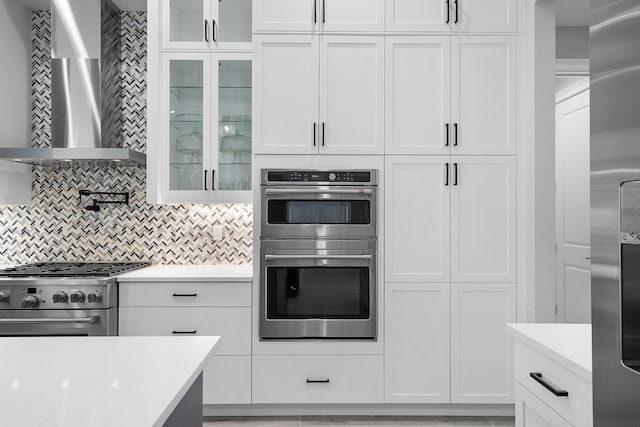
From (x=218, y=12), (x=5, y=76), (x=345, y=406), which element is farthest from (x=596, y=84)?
(x=5, y=76)

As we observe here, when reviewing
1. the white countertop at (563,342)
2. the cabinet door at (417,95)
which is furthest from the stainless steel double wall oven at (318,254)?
the white countertop at (563,342)

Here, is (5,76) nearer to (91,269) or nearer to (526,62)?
(91,269)

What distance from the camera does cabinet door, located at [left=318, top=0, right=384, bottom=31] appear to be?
112 inches

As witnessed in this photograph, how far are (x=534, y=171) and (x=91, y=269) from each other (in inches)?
109

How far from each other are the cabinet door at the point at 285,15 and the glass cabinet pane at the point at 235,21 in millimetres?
205

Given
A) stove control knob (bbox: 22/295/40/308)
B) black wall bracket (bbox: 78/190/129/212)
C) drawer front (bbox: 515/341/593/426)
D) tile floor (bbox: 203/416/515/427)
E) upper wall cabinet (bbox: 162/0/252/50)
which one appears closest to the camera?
drawer front (bbox: 515/341/593/426)

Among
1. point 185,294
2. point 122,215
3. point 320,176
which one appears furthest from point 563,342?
point 122,215

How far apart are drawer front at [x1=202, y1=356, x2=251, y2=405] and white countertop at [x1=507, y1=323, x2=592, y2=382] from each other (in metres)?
1.71

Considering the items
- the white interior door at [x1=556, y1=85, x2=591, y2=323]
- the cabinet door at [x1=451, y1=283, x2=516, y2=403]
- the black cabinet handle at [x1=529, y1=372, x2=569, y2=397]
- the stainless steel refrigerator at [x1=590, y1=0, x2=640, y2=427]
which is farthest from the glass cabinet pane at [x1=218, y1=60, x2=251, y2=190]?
the white interior door at [x1=556, y1=85, x2=591, y2=323]

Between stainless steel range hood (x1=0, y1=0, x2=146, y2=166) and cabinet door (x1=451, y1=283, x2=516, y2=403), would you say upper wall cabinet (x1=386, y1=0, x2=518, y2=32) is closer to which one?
cabinet door (x1=451, y1=283, x2=516, y2=403)

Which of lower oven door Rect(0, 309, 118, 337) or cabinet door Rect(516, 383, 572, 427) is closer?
cabinet door Rect(516, 383, 572, 427)

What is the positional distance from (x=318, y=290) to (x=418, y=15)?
177 cm

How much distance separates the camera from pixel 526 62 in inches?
111

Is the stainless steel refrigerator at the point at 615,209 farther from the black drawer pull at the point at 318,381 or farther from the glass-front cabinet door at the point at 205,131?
the glass-front cabinet door at the point at 205,131
